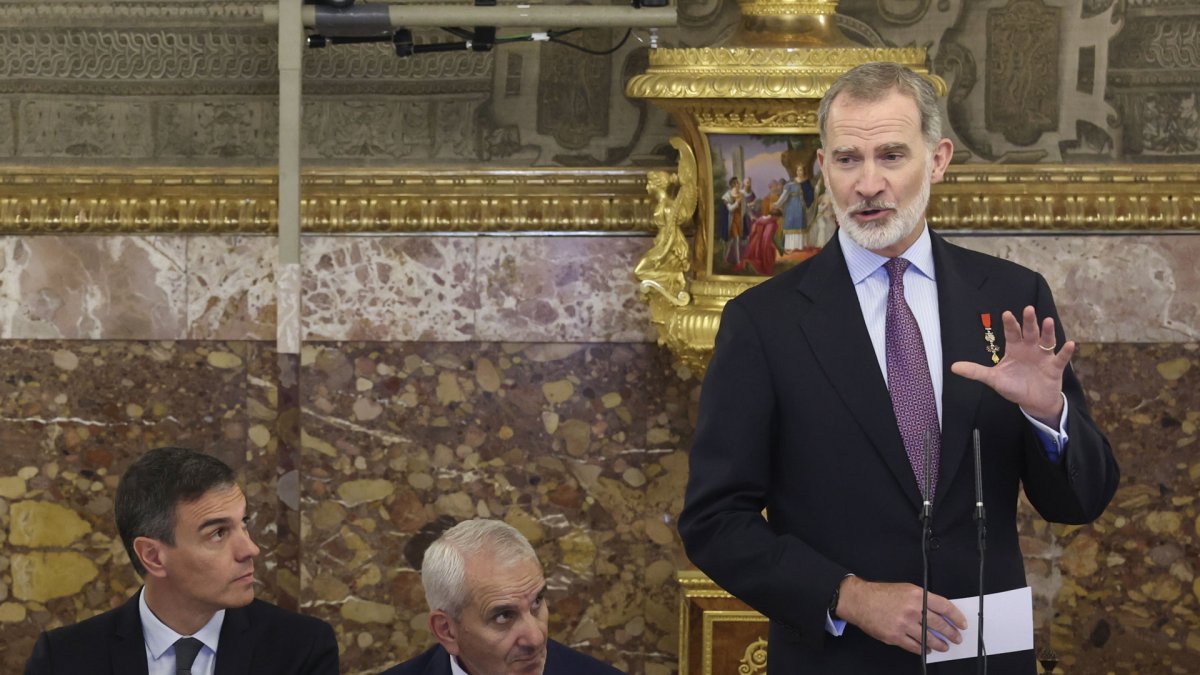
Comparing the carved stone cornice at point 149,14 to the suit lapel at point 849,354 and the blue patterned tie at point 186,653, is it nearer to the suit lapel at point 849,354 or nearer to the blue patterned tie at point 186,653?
the blue patterned tie at point 186,653

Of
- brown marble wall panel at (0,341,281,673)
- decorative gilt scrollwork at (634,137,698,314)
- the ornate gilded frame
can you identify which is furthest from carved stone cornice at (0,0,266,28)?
decorative gilt scrollwork at (634,137,698,314)

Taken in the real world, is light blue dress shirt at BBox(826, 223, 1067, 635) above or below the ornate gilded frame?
below

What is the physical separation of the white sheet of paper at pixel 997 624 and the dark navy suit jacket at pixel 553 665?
0.63m

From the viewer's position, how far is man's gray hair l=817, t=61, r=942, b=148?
2361 mm

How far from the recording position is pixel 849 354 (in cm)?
236

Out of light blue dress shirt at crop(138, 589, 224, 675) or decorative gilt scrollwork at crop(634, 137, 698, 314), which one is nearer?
light blue dress shirt at crop(138, 589, 224, 675)

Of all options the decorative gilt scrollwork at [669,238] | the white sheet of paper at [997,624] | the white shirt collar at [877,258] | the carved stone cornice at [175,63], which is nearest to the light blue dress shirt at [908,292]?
the white shirt collar at [877,258]

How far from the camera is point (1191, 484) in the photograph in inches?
168

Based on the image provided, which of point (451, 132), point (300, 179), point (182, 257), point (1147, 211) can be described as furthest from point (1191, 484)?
point (182, 257)

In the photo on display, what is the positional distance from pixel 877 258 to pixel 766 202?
1.67 m

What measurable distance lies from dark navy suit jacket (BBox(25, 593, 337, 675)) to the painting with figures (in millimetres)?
1545

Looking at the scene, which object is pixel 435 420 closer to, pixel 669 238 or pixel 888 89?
pixel 669 238

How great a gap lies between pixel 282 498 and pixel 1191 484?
240 cm

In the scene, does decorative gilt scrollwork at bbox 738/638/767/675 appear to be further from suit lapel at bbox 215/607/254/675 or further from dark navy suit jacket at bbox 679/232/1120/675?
dark navy suit jacket at bbox 679/232/1120/675
